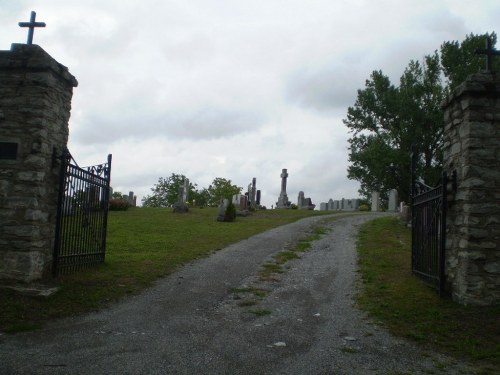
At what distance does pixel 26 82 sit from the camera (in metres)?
8.34

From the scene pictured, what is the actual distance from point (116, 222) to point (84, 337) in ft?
51.7

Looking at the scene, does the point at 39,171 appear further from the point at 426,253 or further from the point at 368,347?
the point at 426,253

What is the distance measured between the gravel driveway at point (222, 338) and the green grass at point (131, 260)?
16.7 inches

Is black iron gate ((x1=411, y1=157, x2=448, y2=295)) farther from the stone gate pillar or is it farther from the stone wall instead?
the stone gate pillar

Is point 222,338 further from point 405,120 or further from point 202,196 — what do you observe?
point 202,196

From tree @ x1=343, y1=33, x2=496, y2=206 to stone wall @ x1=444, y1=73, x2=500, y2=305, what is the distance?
1810 cm

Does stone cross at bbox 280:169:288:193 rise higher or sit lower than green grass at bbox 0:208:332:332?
higher

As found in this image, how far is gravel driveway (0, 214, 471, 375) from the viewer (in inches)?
206

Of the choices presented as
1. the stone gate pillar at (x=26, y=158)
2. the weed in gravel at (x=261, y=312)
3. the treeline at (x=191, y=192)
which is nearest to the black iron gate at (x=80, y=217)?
the stone gate pillar at (x=26, y=158)

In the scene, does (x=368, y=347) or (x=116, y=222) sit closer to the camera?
(x=368, y=347)

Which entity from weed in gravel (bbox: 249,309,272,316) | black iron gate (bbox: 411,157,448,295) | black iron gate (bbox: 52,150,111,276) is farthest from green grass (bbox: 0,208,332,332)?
black iron gate (bbox: 411,157,448,295)

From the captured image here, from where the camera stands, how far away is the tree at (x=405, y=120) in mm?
26484

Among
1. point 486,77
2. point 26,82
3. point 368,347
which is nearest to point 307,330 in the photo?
point 368,347

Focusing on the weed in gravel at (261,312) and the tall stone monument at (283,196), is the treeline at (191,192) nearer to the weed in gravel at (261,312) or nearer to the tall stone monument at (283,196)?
the tall stone monument at (283,196)
